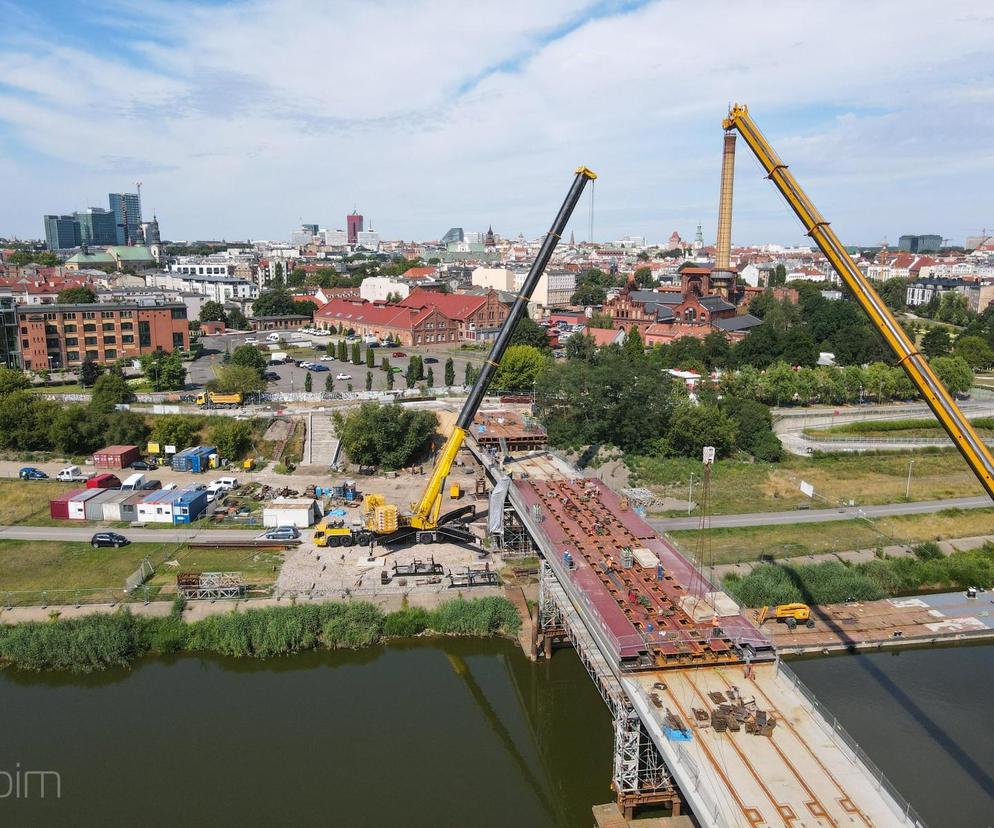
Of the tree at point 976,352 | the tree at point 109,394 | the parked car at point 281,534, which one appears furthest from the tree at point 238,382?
the tree at point 976,352

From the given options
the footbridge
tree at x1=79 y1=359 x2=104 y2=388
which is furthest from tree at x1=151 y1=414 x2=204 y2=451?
the footbridge

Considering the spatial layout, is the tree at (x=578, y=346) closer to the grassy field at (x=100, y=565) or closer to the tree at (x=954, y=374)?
the tree at (x=954, y=374)

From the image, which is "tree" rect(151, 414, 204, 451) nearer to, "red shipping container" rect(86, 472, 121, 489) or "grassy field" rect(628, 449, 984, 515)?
"red shipping container" rect(86, 472, 121, 489)

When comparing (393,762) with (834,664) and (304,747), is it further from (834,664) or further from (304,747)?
(834,664)

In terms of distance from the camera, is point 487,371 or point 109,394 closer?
Answer: point 487,371

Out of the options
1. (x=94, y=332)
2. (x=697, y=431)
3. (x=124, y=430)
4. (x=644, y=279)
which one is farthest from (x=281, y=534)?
(x=644, y=279)

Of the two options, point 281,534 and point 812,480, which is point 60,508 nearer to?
point 281,534

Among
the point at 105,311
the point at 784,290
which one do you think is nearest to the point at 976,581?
the point at 105,311
